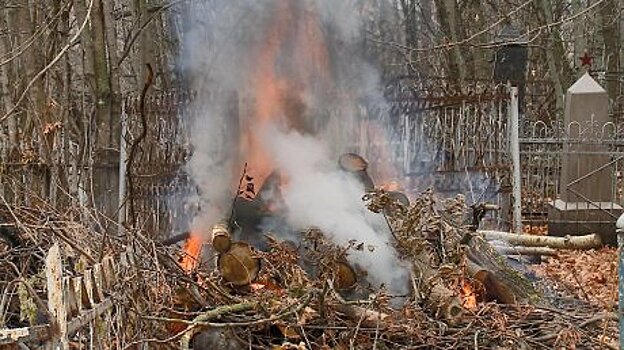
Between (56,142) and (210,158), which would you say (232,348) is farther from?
(210,158)

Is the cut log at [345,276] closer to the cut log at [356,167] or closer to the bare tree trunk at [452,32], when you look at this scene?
the cut log at [356,167]

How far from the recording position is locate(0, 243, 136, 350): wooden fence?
3.22 m

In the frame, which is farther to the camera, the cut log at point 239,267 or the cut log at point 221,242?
the cut log at point 221,242

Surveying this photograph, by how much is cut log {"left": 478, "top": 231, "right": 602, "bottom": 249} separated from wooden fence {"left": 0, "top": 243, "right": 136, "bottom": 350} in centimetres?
444

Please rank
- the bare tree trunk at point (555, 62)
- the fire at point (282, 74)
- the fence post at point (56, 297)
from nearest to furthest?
the fence post at point (56, 297), the fire at point (282, 74), the bare tree trunk at point (555, 62)

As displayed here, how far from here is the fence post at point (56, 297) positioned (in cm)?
337

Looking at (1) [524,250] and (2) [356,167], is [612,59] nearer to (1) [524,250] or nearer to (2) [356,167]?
(1) [524,250]

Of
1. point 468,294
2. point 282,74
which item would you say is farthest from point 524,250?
point 282,74

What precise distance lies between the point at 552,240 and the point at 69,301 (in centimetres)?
536

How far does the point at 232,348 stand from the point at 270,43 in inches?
203

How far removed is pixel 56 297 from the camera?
3387 millimetres

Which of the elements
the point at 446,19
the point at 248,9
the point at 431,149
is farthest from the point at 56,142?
the point at 446,19

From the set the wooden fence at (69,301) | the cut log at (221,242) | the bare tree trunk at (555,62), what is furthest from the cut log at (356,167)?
the bare tree trunk at (555,62)

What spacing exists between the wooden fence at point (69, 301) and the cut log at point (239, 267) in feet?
5.67
